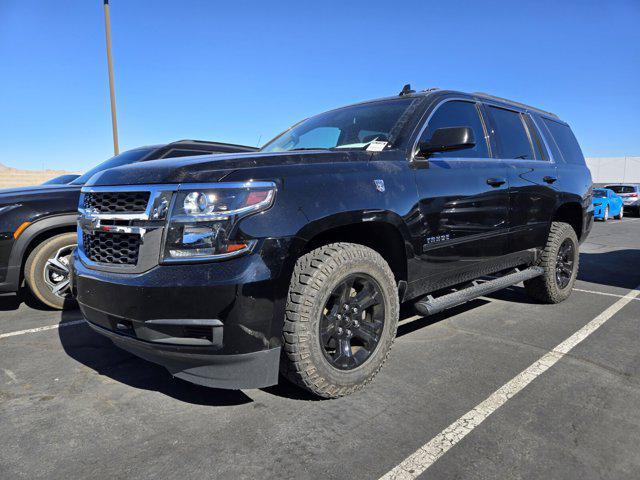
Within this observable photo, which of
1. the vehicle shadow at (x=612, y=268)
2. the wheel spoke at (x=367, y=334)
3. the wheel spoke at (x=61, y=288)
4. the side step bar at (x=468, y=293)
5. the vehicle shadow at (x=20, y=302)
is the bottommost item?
the vehicle shadow at (x=612, y=268)

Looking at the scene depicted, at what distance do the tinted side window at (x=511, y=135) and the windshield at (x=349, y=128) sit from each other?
1148 millimetres

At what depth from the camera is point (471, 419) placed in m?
2.58

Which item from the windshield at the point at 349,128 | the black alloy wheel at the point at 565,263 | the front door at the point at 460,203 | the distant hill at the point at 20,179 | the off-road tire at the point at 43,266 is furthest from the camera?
the distant hill at the point at 20,179

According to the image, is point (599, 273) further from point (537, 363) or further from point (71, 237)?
point (71, 237)

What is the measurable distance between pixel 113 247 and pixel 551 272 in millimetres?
4231

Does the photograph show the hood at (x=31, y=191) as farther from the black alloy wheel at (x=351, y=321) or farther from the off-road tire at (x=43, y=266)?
the black alloy wheel at (x=351, y=321)

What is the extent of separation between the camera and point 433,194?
3.25 meters

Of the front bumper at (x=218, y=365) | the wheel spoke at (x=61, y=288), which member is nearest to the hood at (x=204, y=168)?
the front bumper at (x=218, y=365)

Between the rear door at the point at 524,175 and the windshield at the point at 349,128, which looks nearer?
the windshield at the point at 349,128

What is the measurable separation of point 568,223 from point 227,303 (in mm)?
4513

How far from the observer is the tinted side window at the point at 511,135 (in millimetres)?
4266

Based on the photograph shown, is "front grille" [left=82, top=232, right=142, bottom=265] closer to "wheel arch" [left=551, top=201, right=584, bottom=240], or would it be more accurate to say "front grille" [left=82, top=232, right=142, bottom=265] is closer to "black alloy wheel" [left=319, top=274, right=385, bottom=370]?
"black alloy wheel" [left=319, top=274, right=385, bottom=370]

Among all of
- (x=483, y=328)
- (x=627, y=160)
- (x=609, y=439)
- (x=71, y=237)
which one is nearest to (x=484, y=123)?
(x=483, y=328)

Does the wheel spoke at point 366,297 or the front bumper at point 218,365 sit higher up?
the wheel spoke at point 366,297
